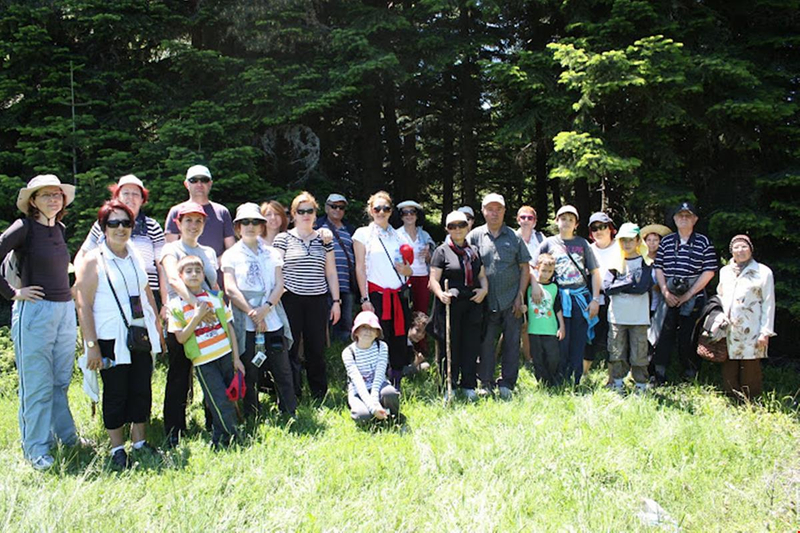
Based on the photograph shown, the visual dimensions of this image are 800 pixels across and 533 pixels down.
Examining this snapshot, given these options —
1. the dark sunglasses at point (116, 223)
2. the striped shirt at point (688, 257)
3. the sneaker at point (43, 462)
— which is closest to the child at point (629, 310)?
the striped shirt at point (688, 257)

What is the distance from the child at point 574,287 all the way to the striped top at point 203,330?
3.77 m

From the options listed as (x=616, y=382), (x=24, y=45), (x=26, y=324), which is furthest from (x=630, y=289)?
(x=24, y=45)

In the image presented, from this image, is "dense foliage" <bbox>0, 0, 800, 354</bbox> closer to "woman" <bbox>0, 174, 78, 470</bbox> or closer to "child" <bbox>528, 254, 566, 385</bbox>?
"child" <bbox>528, 254, 566, 385</bbox>

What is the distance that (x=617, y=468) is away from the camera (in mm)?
4531

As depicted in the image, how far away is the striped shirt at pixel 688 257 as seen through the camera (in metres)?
6.95

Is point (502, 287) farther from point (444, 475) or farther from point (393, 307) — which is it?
point (444, 475)

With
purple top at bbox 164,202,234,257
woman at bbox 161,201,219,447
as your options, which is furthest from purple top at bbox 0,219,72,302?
purple top at bbox 164,202,234,257

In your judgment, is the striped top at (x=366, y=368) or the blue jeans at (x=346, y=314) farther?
the blue jeans at (x=346, y=314)

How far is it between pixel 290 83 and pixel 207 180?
3949 millimetres

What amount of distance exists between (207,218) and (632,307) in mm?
4854

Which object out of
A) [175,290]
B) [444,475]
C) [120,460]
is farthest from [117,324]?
[444,475]

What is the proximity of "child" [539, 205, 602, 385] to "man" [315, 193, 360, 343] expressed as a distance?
2.32 metres

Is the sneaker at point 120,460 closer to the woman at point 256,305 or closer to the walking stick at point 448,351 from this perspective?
the woman at point 256,305

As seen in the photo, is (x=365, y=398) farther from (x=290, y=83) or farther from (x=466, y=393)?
(x=290, y=83)
